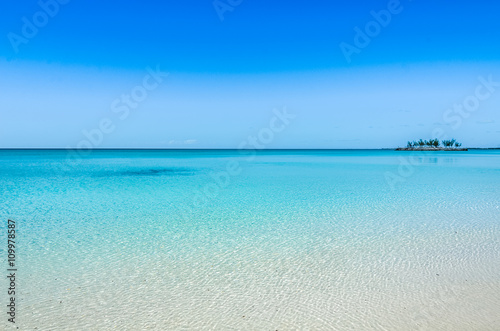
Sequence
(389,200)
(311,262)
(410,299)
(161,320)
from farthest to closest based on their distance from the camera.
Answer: (389,200)
(311,262)
(410,299)
(161,320)

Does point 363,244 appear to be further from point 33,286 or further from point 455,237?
point 33,286

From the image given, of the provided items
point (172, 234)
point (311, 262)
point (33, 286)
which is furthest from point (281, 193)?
point (33, 286)

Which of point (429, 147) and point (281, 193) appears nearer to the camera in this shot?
point (281, 193)

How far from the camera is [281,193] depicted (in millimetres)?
13836

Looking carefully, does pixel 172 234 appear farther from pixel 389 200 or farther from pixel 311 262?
pixel 389 200

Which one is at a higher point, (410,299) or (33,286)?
(410,299)

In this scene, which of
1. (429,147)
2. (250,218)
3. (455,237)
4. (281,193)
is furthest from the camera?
(429,147)

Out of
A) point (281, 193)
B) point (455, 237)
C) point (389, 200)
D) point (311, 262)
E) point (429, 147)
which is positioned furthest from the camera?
point (429, 147)

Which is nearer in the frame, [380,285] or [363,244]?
[380,285]

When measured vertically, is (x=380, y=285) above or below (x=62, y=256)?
above

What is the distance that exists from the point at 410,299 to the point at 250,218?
5104 mm

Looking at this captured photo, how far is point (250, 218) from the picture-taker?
875cm

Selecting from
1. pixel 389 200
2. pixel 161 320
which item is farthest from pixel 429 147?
pixel 161 320

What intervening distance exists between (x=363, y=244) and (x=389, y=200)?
6.18 metres
